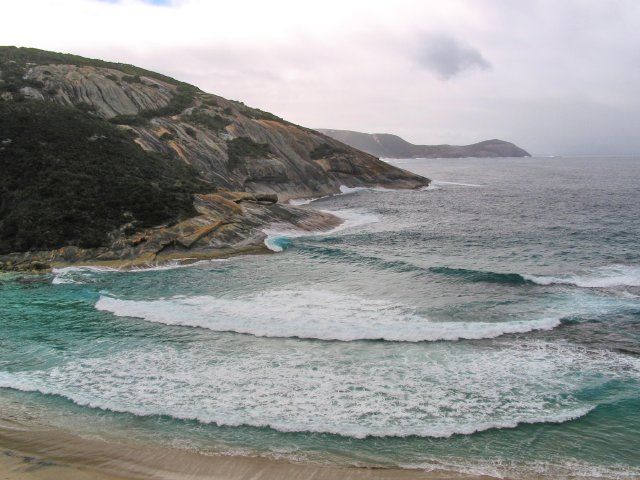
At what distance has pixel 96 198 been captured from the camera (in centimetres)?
3553

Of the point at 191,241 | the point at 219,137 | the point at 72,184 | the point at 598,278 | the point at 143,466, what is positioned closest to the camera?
the point at 143,466

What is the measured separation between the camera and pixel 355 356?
17641 mm

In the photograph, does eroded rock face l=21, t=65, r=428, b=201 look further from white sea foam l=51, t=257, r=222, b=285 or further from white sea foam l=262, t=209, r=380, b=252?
white sea foam l=51, t=257, r=222, b=285

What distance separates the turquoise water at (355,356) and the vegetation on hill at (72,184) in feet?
15.6

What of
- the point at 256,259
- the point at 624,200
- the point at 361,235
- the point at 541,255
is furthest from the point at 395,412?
the point at 624,200

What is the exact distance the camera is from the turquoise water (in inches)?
496

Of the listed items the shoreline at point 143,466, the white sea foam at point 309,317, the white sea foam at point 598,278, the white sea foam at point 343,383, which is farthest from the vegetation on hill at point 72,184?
the white sea foam at point 598,278

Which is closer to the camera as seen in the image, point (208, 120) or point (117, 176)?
point (117, 176)

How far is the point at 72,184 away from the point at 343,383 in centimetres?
2887

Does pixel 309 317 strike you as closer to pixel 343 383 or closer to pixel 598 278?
pixel 343 383

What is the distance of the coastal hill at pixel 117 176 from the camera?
107ft

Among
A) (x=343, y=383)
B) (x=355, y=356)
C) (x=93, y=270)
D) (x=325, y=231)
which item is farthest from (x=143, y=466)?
(x=325, y=231)

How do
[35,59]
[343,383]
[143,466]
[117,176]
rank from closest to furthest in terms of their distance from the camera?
[143,466]
[343,383]
[117,176]
[35,59]

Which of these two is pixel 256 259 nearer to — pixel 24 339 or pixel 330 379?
pixel 24 339
